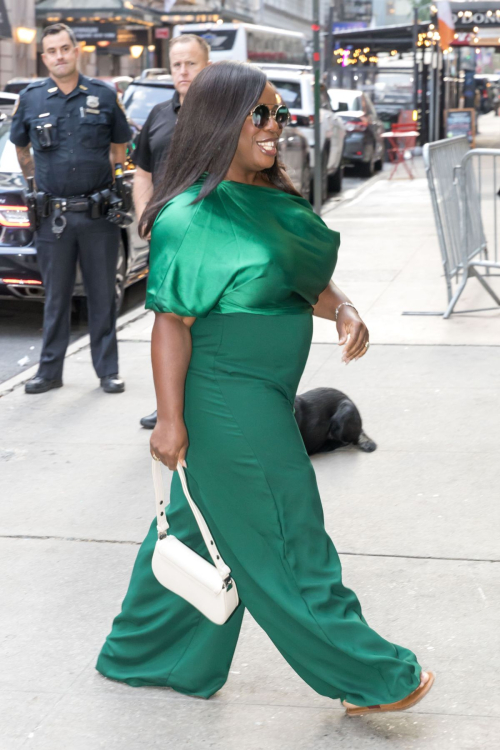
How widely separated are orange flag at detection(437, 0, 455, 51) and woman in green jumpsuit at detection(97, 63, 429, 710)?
25.3m

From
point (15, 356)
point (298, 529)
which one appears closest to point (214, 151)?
point (298, 529)

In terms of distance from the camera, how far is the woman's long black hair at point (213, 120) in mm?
2594

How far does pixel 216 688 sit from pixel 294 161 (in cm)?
1269

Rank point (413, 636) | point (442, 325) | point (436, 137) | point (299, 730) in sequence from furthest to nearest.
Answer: point (436, 137) → point (442, 325) → point (413, 636) → point (299, 730)

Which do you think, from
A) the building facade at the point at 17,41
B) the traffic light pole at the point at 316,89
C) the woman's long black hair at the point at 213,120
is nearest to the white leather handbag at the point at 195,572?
the woman's long black hair at the point at 213,120

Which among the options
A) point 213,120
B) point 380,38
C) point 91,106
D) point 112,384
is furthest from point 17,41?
point 213,120

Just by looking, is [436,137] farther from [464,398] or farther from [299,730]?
[299,730]

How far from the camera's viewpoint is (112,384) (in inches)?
255

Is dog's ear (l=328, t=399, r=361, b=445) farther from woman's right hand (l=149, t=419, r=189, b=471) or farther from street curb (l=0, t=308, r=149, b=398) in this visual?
woman's right hand (l=149, t=419, r=189, b=471)

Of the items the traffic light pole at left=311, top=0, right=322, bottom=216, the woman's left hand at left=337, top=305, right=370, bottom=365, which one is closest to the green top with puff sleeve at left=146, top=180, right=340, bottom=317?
the woman's left hand at left=337, top=305, right=370, bottom=365

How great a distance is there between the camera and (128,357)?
7359 mm

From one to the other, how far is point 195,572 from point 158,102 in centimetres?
1326

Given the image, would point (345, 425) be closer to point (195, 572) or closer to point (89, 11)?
point (195, 572)

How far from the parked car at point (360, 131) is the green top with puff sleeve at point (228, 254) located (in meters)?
19.7
